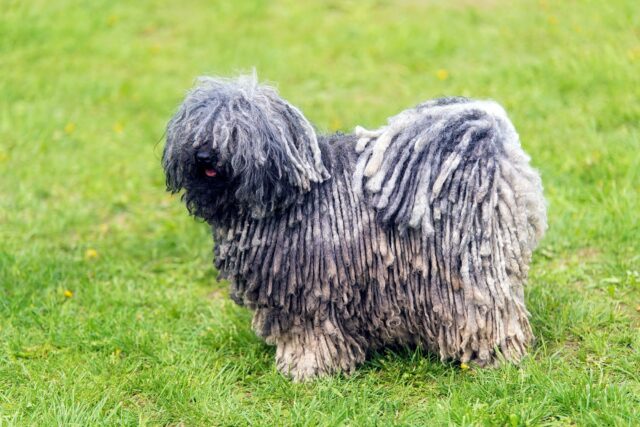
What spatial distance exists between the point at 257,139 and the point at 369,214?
0.63 metres

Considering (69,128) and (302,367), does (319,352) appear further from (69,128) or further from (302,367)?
(69,128)

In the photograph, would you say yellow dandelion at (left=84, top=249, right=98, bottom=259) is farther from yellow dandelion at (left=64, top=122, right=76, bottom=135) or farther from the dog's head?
yellow dandelion at (left=64, top=122, right=76, bottom=135)

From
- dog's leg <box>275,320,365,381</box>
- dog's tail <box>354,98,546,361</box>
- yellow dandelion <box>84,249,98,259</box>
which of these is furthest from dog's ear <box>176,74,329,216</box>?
yellow dandelion <box>84,249,98,259</box>

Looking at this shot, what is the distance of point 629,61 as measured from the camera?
298 inches

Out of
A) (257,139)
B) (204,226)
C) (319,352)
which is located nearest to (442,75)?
(204,226)

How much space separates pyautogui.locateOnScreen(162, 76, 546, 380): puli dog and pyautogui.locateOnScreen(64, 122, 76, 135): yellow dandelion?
12.1ft

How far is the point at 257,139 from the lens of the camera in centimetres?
400

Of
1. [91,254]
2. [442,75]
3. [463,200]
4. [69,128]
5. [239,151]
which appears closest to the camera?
[239,151]

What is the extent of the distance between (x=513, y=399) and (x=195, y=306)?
6.62 ft

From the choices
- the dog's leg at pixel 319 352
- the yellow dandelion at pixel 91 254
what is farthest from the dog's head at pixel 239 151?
the yellow dandelion at pixel 91 254

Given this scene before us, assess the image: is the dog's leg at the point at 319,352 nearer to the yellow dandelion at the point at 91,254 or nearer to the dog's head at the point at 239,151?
the dog's head at the point at 239,151

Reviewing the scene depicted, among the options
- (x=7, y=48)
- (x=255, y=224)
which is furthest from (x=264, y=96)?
(x=7, y=48)

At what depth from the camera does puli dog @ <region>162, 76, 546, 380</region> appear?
4082 mm

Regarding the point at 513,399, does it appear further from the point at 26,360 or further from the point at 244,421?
the point at 26,360
